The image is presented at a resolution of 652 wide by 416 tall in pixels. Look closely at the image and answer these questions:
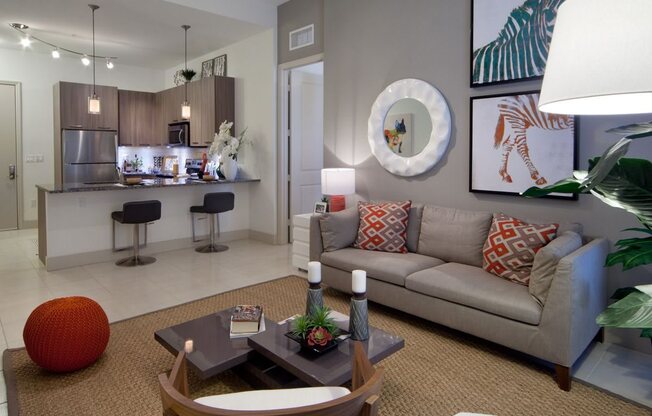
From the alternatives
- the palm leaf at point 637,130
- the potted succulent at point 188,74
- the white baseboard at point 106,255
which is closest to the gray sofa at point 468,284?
the palm leaf at point 637,130

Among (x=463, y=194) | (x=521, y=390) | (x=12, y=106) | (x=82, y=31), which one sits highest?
(x=82, y=31)

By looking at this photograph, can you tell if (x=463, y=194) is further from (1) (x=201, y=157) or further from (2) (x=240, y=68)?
(1) (x=201, y=157)

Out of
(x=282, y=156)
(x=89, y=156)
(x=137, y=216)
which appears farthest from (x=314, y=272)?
(x=89, y=156)

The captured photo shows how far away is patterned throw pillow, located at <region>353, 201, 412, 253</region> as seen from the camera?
3.86 meters

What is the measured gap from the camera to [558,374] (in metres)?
2.49

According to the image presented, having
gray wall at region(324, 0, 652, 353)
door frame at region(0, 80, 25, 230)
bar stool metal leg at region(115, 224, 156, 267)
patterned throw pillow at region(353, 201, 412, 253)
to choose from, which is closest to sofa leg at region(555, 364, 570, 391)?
gray wall at region(324, 0, 652, 353)

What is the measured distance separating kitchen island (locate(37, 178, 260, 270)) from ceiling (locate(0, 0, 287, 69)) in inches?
82.5

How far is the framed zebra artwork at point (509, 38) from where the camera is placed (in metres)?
3.25

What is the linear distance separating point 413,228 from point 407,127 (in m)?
1.01

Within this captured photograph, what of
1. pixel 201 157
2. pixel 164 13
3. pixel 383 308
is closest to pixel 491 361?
pixel 383 308

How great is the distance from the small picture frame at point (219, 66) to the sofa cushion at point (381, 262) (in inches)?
167

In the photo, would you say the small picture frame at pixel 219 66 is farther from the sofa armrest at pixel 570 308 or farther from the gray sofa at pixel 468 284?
the sofa armrest at pixel 570 308

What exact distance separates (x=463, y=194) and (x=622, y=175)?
197cm

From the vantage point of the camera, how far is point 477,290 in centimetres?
286
